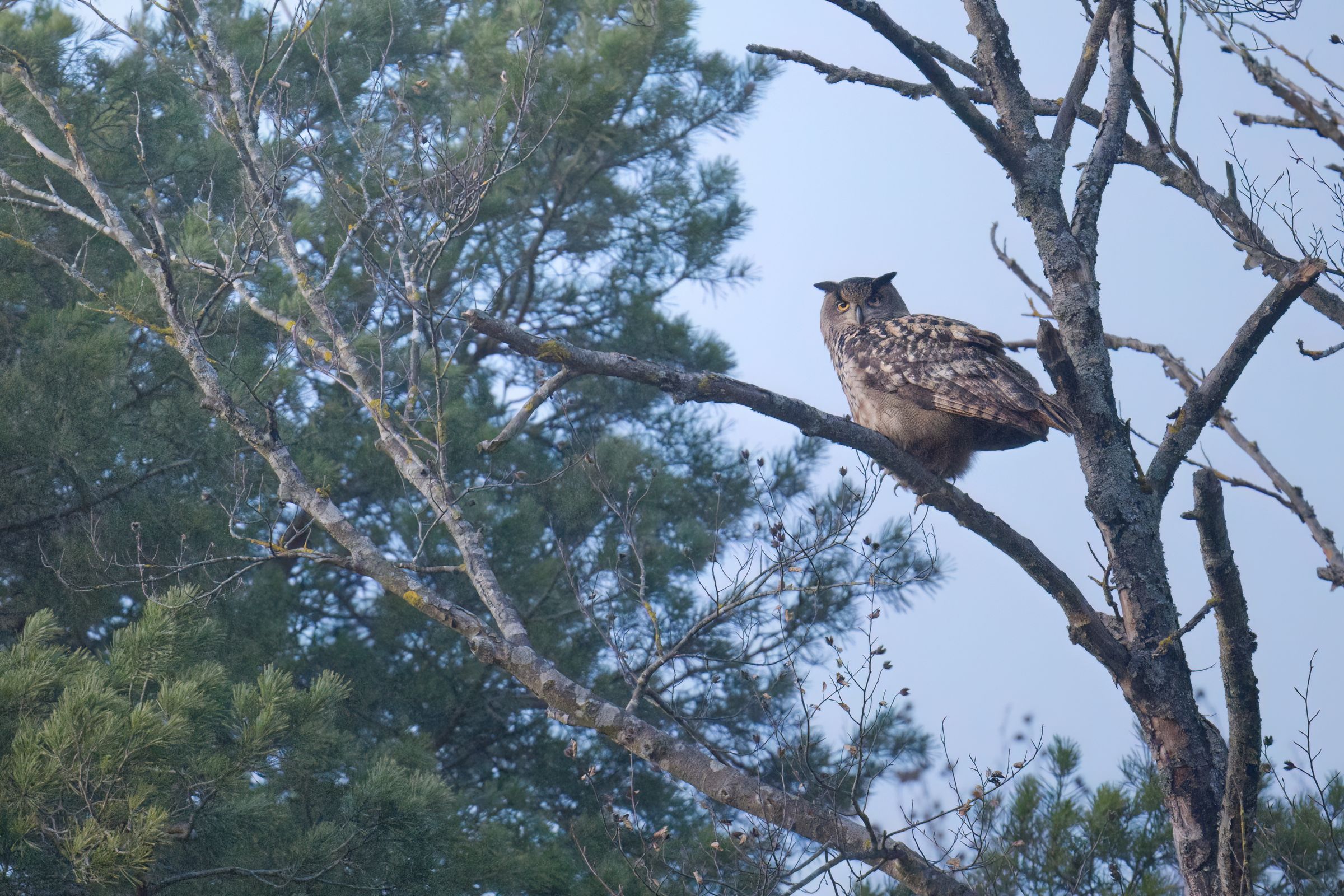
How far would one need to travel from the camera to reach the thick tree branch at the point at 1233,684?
2688mm

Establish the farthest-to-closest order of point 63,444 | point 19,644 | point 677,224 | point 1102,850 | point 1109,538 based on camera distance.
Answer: point 677,224, point 63,444, point 1102,850, point 19,644, point 1109,538

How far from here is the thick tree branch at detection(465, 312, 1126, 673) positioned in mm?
3008

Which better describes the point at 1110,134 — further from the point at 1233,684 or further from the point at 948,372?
the point at 1233,684

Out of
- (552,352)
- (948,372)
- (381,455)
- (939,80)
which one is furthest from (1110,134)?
(381,455)

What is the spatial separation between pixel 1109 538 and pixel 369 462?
6.01 meters

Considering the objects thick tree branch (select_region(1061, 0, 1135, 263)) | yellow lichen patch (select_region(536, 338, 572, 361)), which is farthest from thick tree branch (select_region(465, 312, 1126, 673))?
thick tree branch (select_region(1061, 0, 1135, 263))

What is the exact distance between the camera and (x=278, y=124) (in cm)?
465

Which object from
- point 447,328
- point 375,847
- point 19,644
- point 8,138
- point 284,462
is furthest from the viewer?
point 447,328

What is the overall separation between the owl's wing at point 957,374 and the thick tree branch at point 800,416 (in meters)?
0.63

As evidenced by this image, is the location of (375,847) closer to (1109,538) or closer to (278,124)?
(278,124)

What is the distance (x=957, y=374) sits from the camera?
4266mm

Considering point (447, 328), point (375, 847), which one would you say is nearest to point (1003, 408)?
point (375, 847)

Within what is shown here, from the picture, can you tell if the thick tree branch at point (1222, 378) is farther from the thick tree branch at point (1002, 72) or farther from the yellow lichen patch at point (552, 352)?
the yellow lichen patch at point (552, 352)

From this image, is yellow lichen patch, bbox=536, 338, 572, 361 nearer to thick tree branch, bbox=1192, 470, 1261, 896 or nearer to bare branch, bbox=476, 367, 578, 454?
bare branch, bbox=476, 367, 578, 454
